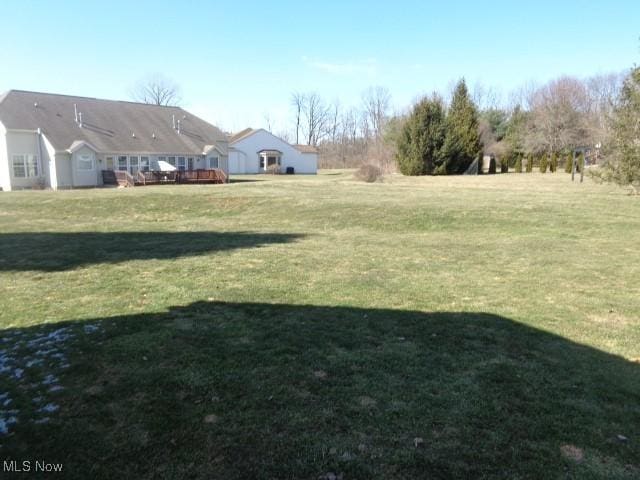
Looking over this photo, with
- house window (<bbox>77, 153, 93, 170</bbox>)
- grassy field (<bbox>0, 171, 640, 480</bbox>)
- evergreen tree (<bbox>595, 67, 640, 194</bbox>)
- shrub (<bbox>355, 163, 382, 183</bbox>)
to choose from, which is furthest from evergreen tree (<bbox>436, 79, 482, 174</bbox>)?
grassy field (<bbox>0, 171, 640, 480</bbox>)

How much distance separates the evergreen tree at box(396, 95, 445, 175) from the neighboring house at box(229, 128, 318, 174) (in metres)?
22.1

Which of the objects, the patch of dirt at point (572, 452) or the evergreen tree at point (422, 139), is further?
the evergreen tree at point (422, 139)

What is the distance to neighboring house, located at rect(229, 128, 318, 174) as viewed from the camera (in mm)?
54406

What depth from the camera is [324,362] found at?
4.16 meters

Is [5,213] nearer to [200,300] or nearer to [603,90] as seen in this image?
[200,300]

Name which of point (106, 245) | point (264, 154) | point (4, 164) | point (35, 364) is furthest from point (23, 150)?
point (35, 364)

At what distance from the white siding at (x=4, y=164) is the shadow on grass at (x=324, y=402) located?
31364 millimetres

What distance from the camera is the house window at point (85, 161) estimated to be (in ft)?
107

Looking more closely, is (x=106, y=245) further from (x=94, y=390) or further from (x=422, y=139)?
(x=422, y=139)

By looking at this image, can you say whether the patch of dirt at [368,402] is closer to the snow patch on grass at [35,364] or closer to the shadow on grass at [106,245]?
the snow patch on grass at [35,364]

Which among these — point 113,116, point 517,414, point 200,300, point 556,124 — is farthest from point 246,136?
point 517,414

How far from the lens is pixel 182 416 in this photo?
3.23 m

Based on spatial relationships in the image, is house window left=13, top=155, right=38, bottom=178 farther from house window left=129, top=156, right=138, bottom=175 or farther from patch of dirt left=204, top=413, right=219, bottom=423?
patch of dirt left=204, top=413, right=219, bottom=423

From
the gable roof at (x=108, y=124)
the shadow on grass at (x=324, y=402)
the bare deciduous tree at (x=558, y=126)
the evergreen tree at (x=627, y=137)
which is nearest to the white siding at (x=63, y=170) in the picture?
the gable roof at (x=108, y=124)
